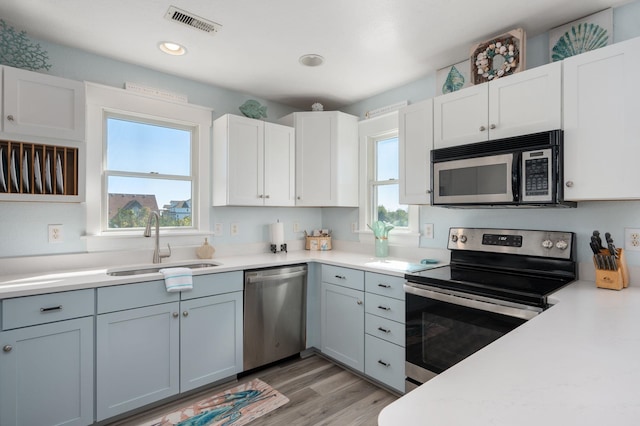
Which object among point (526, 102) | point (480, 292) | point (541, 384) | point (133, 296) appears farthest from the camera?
point (133, 296)

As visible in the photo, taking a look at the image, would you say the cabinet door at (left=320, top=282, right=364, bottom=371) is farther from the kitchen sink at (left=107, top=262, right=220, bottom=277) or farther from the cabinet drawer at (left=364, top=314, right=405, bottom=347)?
the kitchen sink at (left=107, top=262, right=220, bottom=277)

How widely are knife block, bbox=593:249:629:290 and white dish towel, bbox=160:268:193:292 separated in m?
2.39

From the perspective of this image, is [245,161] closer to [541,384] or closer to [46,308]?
[46,308]

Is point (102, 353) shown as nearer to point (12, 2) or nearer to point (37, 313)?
point (37, 313)

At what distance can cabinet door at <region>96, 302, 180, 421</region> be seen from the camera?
2.01 meters

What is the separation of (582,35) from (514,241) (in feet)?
4.26

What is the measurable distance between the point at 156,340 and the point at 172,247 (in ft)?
2.84

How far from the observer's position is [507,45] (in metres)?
2.18

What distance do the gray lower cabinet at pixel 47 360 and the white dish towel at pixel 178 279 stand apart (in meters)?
0.41

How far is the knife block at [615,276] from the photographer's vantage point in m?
1.77

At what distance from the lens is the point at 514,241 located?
7.41ft

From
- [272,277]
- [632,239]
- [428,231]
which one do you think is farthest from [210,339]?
[632,239]

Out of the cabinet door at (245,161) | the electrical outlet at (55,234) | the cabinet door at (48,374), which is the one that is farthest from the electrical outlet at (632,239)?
the electrical outlet at (55,234)

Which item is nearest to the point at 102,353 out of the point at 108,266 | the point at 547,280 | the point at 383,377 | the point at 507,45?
the point at 108,266
